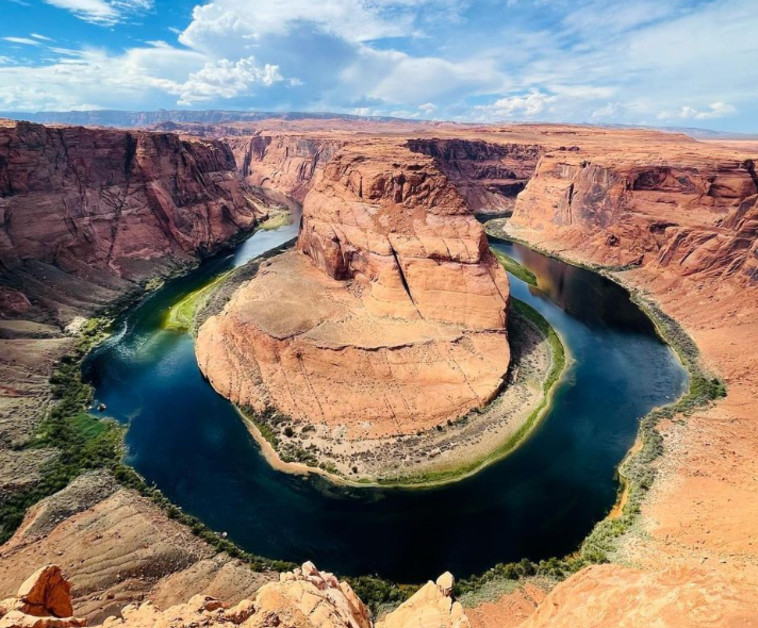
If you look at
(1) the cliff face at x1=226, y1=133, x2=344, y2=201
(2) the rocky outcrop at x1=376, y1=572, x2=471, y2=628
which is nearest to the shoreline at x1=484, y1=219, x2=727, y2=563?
(2) the rocky outcrop at x1=376, y1=572, x2=471, y2=628

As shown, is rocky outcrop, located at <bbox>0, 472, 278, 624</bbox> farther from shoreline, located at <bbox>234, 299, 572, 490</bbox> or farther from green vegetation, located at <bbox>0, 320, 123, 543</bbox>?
shoreline, located at <bbox>234, 299, 572, 490</bbox>

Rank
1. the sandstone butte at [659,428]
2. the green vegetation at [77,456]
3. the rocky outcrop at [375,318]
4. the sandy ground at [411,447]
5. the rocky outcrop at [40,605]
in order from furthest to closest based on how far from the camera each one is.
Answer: the rocky outcrop at [375,318]
the sandy ground at [411,447]
the green vegetation at [77,456]
the sandstone butte at [659,428]
the rocky outcrop at [40,605]

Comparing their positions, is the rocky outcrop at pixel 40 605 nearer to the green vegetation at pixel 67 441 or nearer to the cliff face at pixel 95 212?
the green vegetation at pixel 67 441

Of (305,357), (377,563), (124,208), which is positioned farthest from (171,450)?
(124,208)

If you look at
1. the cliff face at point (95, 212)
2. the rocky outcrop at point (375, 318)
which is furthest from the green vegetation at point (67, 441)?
the cliff face at point (95, 212)

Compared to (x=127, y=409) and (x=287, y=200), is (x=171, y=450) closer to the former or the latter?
(x=127, y=409)

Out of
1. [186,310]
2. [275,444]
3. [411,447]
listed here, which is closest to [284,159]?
[186,310]
